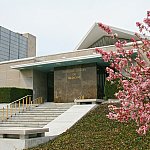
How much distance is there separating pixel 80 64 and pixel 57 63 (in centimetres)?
187

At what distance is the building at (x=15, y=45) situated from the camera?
226 ft

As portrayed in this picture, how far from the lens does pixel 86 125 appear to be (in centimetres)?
1203

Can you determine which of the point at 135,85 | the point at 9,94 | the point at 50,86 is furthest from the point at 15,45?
the point at 135,85

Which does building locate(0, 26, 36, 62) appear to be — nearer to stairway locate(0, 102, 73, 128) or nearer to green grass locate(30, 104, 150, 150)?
stairway locate(0, 102, 73, 128)

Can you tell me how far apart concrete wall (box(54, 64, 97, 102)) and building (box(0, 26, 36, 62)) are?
47076mm

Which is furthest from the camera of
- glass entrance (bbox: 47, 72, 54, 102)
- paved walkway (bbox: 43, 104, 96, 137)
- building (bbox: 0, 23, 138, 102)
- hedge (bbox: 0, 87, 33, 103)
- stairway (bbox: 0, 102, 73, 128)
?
glass entrance (bbox: 47, 72, 54, 102)

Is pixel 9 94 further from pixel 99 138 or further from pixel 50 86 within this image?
pixel 99 138

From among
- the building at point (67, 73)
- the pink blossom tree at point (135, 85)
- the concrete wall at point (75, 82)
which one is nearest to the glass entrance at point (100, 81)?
the building at point (67, 73)

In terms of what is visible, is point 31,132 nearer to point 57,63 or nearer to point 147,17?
point 147,17

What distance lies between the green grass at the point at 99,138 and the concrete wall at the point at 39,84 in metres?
12.7

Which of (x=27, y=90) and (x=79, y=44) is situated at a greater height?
(x=79, y=44)

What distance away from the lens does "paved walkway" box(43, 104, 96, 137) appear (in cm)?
1184

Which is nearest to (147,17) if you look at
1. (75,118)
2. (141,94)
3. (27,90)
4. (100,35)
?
(141,94)

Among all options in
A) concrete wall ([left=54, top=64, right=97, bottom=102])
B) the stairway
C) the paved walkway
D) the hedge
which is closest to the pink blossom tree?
the paved walkway
